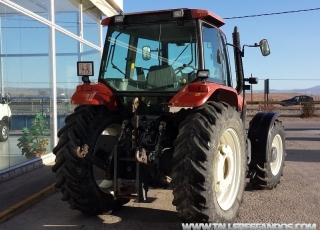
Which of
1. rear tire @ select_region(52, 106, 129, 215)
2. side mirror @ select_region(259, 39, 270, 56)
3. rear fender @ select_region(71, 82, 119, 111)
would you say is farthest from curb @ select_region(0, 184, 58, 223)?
side mirror @ select_region(259, 39, 270, 56)

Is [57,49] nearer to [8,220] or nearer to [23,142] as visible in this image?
[23,142]

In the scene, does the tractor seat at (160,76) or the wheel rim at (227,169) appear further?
the tractor seat at (160,76)

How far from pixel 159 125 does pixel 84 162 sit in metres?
0.99

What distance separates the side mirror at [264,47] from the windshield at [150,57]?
5.12ft

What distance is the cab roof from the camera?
192 inches

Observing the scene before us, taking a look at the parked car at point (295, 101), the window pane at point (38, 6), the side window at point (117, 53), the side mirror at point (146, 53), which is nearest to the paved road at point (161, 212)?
the side window at point (117, 53)

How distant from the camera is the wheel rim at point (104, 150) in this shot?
16.8 ft

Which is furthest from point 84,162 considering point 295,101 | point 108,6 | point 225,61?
point 295,101

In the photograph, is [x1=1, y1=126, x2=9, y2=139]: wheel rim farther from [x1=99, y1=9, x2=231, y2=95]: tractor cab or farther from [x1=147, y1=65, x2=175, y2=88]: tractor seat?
[x1=147, y1=65, x2=175, y2=88]: tractor seat

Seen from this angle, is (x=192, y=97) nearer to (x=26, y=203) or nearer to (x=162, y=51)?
(x=162, y=51)

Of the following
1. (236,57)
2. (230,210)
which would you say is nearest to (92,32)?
(236,57)

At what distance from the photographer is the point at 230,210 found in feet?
→ 15.2

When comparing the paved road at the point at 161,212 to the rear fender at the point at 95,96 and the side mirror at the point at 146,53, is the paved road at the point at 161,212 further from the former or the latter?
the side mirror at the point at 146,53

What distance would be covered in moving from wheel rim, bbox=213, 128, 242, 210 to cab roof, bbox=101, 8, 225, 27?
4.59 ft
